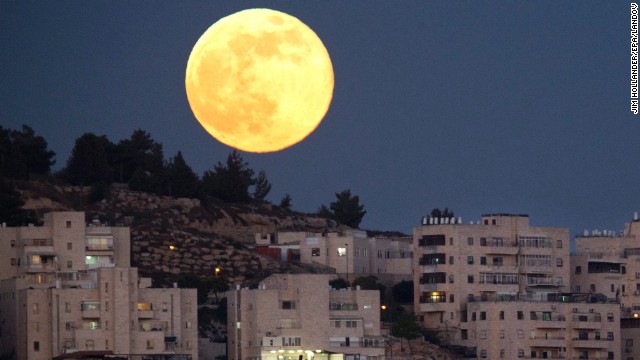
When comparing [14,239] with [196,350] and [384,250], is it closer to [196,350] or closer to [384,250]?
[196,350]

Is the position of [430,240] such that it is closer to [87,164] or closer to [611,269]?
[611,269]

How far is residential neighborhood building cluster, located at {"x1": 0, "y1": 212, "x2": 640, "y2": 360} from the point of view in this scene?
412 feet

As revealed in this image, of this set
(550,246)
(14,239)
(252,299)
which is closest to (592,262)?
(550,246)

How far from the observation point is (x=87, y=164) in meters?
162

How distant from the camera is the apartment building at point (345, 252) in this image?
153125 mm

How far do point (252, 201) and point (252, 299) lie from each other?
1572 inches

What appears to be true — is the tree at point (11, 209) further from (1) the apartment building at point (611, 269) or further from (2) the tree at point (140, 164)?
(1) the apartment building at point (611, 269)

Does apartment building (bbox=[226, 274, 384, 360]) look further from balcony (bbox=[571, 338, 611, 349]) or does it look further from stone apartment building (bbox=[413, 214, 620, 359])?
balcony (bbox=[571, 338, 611, 349])

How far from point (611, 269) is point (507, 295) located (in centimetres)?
1371

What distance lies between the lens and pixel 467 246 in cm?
14538

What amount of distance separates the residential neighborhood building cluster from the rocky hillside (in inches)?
152

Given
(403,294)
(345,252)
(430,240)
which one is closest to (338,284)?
(403,294)

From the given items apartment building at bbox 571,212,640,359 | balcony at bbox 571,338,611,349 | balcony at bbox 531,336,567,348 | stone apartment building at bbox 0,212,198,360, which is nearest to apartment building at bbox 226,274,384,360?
stone apartment building at bbox 0,212,198,360

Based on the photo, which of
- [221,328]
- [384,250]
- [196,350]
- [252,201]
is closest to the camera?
[196,350]
